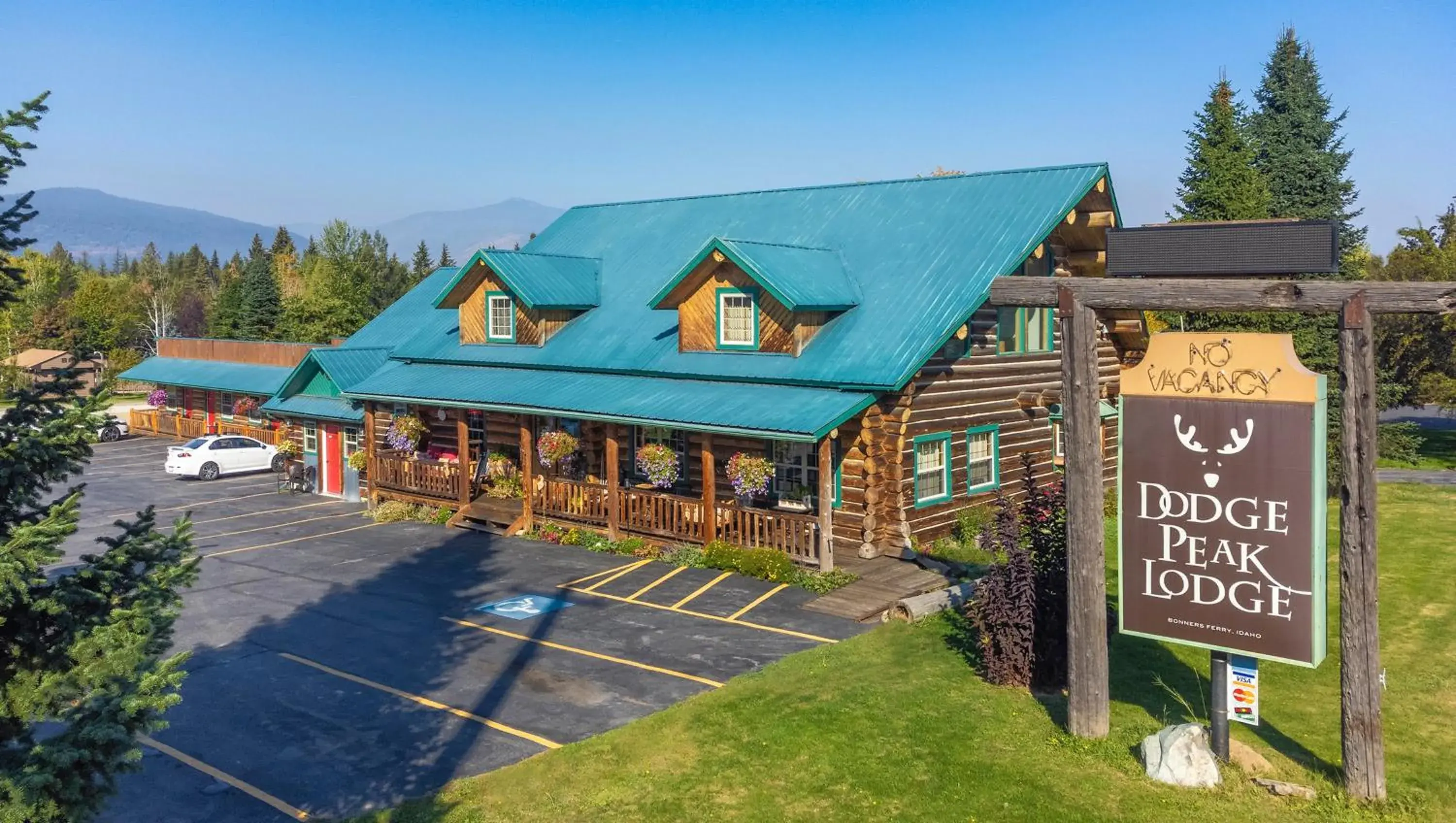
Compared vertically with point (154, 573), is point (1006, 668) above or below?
below

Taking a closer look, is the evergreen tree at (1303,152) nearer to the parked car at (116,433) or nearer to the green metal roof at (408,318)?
the green metal roof at (408,318)

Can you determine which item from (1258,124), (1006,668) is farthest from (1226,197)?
(1006,668)

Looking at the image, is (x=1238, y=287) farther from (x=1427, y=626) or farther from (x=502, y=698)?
(x=502, y=698)

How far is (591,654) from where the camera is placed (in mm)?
17531

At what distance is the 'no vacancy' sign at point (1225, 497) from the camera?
11.1m

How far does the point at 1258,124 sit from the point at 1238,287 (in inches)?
1555

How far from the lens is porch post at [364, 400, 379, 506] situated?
101 feet

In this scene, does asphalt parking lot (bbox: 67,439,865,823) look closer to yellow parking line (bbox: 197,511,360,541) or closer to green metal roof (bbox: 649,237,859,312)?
yellow parking line (bbox: 197,511,360,541)

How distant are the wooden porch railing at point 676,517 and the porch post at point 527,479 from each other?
0.17 meters

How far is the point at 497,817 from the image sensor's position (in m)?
11.6

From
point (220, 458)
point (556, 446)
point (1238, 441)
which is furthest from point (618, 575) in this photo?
point (220, 458)

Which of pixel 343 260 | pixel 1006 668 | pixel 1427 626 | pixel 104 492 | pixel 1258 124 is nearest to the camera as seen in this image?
pixel 1006 668

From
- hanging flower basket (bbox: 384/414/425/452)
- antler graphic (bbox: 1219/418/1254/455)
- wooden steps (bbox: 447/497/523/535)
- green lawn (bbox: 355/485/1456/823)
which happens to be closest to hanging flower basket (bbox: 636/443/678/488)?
wooden steps (bbox: 447/497/523/535)

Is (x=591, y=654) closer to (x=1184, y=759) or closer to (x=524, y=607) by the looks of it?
(x=524, y=607)
